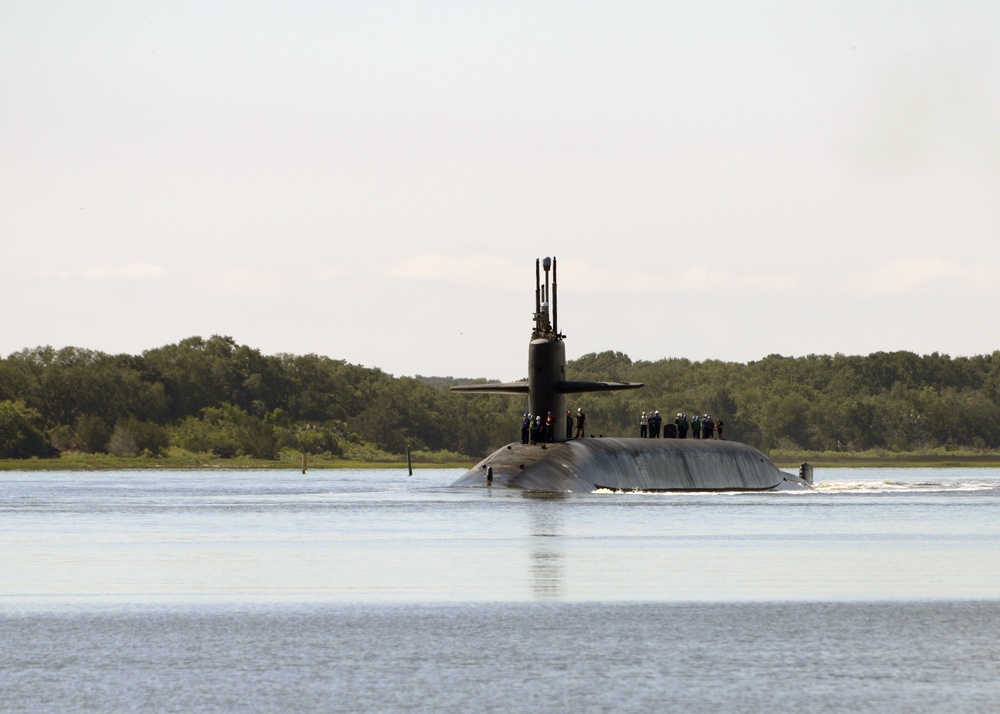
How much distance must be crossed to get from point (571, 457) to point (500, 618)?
33607 mm

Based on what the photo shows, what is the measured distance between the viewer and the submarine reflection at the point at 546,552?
20469 millimetres

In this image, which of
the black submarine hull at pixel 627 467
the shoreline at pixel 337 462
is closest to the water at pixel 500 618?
the black submarine hull at pixel 627 467

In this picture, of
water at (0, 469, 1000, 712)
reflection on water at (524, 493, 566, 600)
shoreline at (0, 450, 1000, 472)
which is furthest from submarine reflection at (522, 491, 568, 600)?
shoreline at (0, 450, 1000, 472)

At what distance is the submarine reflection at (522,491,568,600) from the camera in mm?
20469

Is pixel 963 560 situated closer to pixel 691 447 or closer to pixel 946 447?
pixel 691 447

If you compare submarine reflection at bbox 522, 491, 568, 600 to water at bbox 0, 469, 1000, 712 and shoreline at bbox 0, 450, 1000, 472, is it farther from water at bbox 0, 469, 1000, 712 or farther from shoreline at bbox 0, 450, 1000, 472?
shoreline at bbox 0, 450, 1000, 472

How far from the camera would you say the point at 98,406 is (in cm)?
13275

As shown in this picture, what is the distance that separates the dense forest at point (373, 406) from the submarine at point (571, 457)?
2917 inches

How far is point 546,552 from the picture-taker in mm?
26516

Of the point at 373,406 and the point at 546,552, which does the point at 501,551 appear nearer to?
the point at 546,552

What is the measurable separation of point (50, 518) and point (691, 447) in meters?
25.8

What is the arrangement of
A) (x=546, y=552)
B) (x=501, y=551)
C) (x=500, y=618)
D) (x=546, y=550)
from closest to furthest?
(x=500, y=618) → (x=546, y=552) → (x=501, y=551) → (x=546, y=550)

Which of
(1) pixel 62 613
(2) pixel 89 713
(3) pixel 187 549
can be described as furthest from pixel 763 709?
(3) pixel 187 549

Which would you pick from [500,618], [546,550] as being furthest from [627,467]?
[500,618]
